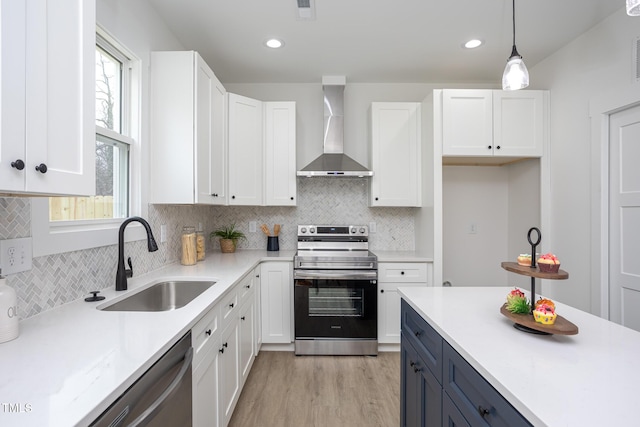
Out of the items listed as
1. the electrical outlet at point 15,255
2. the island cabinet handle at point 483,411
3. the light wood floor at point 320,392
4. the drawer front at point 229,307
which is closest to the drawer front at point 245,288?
the drawer front at point 229,307

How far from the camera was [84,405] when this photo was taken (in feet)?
2.18

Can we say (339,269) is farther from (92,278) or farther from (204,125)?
(92,278)

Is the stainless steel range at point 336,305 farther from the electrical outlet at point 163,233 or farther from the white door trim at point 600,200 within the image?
the white door trim at point 600,200

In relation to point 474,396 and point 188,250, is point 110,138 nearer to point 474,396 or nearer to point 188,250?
point 188,250

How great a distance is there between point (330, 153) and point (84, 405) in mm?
2819

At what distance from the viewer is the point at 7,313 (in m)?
0.96

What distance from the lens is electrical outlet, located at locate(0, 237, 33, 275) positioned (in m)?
1.09

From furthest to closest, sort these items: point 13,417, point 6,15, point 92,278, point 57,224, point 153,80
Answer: point 153,80, point 92,278, point 57,224, point 6,15, point 13,417

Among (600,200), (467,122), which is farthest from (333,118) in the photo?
(600,200)

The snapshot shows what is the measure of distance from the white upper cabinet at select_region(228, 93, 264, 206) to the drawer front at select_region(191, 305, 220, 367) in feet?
4.96

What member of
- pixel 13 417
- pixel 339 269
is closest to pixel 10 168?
pixel 13 417

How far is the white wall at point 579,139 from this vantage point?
219 centimetres

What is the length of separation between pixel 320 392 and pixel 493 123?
2725 mm

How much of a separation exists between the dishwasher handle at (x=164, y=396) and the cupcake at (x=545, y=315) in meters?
1.26
